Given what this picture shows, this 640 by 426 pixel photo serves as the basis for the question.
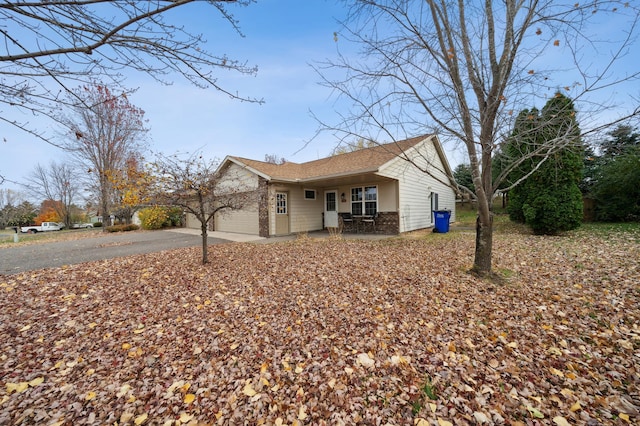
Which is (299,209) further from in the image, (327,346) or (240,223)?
(327,346)

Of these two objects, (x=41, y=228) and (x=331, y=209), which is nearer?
(x=331, y=209)

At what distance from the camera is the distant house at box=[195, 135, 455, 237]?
10.3 m

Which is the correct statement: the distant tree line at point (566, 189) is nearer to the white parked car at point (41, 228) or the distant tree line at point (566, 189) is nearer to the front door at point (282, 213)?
the front door at point (282, 213)

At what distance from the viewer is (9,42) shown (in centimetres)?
201

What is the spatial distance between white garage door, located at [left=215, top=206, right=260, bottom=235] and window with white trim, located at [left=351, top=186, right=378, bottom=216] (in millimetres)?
4667

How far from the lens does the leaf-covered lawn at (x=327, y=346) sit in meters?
2.03

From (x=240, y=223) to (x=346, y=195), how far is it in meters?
5.76

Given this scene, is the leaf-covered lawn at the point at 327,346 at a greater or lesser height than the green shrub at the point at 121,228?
lesser

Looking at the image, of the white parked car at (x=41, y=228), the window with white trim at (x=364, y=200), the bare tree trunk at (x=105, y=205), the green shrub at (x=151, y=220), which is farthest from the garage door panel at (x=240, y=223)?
the white parked car at (x=41, y=228)

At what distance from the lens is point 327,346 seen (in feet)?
9.33

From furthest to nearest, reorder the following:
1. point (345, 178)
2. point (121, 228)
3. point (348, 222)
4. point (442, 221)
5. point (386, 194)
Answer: point (121, 228) < point (348, 222) < point (386, 194) < point (442, 221) < point (345, 178)

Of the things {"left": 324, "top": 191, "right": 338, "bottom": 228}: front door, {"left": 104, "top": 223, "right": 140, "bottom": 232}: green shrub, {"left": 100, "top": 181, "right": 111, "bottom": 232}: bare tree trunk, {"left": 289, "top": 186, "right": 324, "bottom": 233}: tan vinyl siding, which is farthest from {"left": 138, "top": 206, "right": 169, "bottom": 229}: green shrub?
{"left": 324, "top": 191, "right": 338, "bottom": 228}: front door

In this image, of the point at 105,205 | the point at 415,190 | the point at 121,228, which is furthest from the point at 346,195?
the point at 105,205

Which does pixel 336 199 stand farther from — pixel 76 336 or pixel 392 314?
A: pixel 76 336
